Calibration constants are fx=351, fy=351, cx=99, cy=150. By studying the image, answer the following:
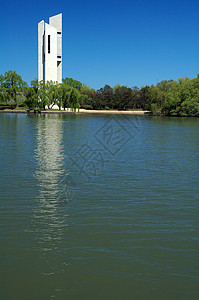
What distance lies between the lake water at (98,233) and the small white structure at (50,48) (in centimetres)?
7242

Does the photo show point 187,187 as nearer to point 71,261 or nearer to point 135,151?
point 71,261

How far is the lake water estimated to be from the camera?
4.85 m

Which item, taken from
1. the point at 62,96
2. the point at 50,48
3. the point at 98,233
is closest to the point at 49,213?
the point at 98,233

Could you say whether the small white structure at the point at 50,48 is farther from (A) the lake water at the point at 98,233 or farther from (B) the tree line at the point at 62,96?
(A) the lake water at the point at 98,233

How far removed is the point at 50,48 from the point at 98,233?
261 ft

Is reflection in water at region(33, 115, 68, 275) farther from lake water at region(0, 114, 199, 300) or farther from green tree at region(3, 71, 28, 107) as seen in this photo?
green tree at region(3, 71, 28, 107)

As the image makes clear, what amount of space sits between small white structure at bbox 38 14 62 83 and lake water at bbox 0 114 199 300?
72.4 metres

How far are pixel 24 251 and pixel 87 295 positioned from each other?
1.67 m

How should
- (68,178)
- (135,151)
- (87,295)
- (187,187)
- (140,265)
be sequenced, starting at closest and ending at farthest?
1. (87,295)
2. (140,265)
3. (187,187)
4. (68,178)
5. (135,151)

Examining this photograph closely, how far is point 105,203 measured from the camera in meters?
8.52

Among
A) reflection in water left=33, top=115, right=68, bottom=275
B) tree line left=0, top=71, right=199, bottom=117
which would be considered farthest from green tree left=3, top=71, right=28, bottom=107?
reflection in water left=33, top=115, right=68, bottom=275

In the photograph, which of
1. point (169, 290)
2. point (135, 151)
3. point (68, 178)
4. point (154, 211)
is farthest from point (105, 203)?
point (135, 151)

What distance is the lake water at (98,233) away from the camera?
485cm

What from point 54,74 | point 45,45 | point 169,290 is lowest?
point 169,290
